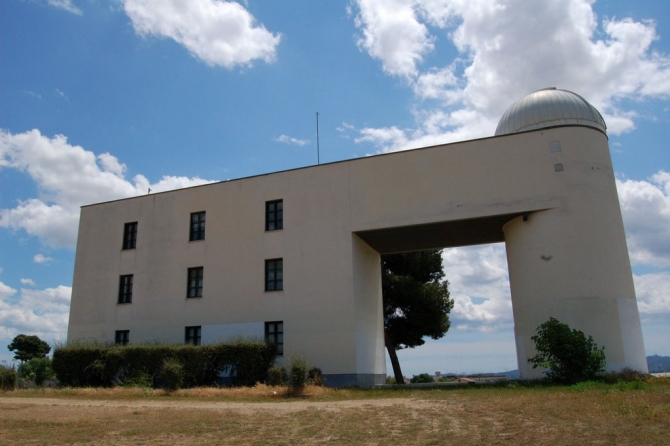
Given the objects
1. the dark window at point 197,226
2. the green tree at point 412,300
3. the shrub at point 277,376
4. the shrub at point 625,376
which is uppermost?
the dark window at point 197,226

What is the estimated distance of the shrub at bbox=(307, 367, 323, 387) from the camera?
20.2m

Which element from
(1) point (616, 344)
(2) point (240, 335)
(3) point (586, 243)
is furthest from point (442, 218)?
(2) point (240, 335)

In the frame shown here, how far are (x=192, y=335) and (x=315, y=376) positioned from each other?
722 cm

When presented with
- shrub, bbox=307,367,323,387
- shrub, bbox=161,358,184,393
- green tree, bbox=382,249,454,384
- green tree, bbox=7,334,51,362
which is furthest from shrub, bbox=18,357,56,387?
green tree, bbox=7,334,51,362

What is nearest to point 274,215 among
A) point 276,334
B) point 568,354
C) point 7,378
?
point 276,334

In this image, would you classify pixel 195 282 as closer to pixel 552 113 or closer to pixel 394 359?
pixel 394 359

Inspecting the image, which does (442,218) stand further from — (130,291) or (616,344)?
(130,291)

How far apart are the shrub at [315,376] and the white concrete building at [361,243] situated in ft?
2.35

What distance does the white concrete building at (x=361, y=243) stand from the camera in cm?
2053

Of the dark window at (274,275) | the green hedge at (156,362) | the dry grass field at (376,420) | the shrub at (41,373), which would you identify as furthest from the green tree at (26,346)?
the dry grass field at (376,420)

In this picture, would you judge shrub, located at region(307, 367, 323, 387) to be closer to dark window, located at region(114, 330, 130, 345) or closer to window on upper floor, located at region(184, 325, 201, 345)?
window on upper floor, located at region(184, 325, 201, 345)

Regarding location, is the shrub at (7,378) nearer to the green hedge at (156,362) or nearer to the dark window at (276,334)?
the green hedge at (156,362)

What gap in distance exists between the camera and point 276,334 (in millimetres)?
23453

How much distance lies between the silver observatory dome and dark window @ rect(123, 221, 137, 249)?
61.4 ft
